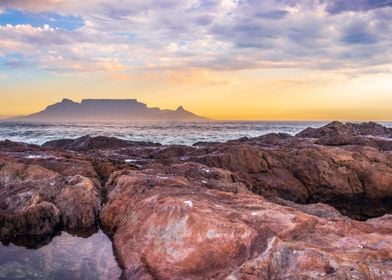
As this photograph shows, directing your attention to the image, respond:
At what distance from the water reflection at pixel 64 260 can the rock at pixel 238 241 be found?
1.96 feet

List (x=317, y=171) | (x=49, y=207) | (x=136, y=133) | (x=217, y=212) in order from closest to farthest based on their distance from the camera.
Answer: (x=217, y=212)
(x=49, y=207)
(x=317, y=171)
(x=136, y=133)

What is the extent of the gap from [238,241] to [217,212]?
4.53ft

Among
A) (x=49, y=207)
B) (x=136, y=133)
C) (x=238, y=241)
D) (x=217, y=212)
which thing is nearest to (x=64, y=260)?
(x=49, y=207)

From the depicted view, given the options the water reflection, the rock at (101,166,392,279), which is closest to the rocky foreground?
the rock at (101,166,392,279)

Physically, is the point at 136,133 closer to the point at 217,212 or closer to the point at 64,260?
the point at 64,260

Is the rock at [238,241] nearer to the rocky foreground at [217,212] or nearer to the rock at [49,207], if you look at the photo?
the rocky foreground at [217,212]

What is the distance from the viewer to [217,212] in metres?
11.8

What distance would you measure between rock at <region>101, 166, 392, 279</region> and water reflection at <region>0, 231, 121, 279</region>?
1.96 ft

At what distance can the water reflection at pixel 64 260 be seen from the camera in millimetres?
12047

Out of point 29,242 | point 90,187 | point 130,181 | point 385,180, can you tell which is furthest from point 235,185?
point 385,180

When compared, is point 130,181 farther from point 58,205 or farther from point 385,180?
point 385,180

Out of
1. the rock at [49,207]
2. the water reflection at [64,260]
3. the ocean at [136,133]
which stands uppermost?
the rock at [49,207]

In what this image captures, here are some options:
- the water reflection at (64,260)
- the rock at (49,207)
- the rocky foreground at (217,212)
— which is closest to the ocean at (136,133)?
the rocky foreground at (217,212)

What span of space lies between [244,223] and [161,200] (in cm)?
318
